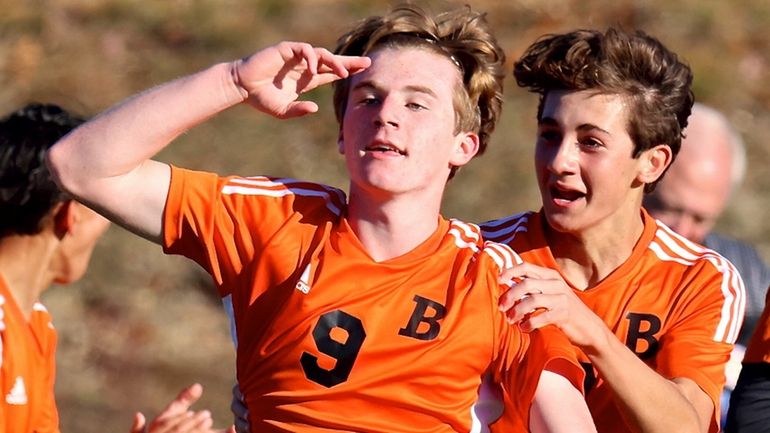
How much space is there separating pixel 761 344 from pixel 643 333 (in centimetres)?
32

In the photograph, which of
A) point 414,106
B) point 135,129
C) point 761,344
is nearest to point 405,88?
point 414,106

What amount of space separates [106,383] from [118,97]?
2.69 meters

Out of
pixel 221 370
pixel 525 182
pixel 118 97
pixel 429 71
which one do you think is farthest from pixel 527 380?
pixel 118 97

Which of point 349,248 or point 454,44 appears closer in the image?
point 349,248

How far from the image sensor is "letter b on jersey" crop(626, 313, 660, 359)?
4.09 m

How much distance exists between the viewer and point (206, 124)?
10.8m

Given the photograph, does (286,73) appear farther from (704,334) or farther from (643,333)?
(704,334)

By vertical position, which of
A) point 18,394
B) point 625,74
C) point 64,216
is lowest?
point 18,394

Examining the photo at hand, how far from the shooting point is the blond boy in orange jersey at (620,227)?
4.07m

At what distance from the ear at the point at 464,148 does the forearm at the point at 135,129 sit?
669 millimetres

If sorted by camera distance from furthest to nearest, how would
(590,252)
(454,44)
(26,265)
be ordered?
(26,265) < (590,252) < (454,44)

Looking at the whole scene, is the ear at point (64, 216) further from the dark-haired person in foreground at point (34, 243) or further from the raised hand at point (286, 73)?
the raised hand at point (286, 73)

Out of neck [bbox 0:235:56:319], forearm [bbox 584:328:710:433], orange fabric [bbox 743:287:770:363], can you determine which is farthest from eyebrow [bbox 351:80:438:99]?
neck [bbox 0:235:56:319]

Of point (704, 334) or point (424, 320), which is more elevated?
point (704, 334)
